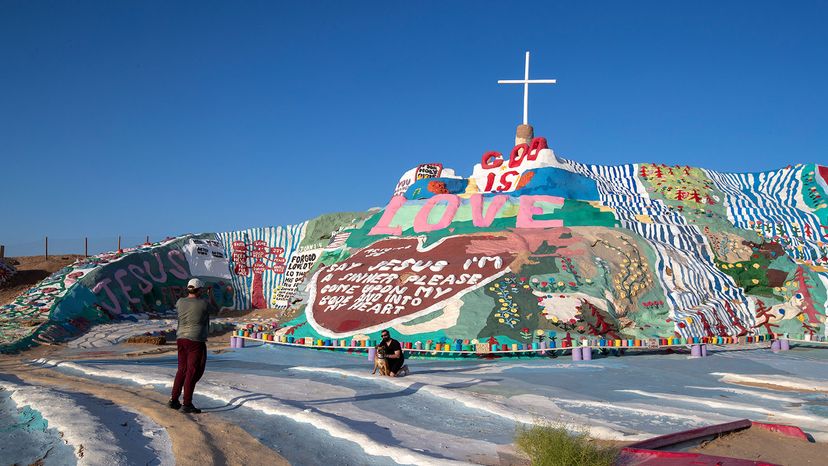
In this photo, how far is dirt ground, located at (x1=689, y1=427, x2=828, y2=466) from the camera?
4555mm

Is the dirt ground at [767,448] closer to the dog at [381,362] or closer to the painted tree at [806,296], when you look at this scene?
the dog at [381,362]

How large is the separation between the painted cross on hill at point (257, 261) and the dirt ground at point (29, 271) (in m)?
6.97

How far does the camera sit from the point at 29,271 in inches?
993

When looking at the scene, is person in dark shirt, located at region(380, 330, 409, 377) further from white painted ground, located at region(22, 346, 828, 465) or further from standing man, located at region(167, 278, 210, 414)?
standing man, located at region(167, 278, 210, 414)

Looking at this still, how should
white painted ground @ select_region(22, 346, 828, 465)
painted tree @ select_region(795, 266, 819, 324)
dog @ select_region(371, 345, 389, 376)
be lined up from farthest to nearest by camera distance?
painted tree @ select_region(795, 266, 819, 324)
dog @ select_region(371, 345, 389, 376)
white painted ground @ select_region(22, 346, 828, 465)

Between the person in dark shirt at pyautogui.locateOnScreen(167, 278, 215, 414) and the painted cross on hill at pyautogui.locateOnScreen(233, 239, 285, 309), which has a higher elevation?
the painted cross on hill at pyautogui.locateOnScreen(233, 239, 285, 309)

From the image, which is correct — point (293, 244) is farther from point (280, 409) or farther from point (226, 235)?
point (280, 409)

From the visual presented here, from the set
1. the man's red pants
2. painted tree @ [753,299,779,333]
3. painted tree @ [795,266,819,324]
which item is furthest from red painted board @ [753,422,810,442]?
painted tree @ [795,266,819,324]

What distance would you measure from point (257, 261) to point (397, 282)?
33.6ft

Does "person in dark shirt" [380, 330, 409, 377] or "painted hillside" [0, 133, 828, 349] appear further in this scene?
"painted hillside" [0, 133, 828, 349]

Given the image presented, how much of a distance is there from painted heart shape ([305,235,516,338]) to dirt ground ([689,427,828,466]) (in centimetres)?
795

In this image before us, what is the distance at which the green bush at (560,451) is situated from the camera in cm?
383

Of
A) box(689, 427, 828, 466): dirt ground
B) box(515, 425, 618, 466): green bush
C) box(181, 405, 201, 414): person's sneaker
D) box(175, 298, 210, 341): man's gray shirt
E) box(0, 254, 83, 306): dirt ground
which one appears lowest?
box(689, 427, 828, 466): dirt ground

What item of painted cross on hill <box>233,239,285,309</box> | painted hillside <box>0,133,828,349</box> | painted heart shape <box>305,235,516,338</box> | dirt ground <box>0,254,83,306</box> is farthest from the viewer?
dirt ground <box>0,254,83,306</box>
